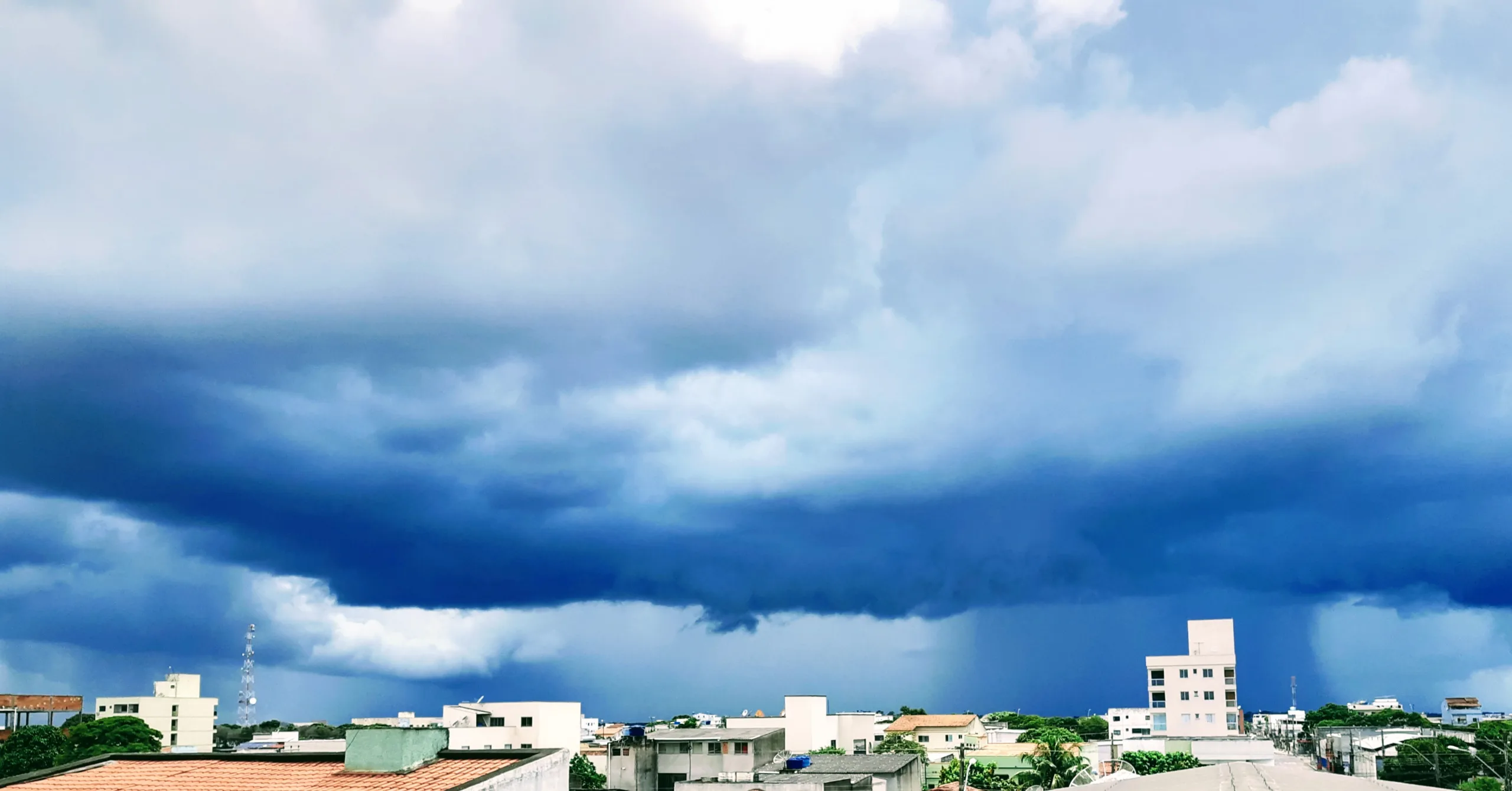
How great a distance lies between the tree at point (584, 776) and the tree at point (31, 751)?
49837mm

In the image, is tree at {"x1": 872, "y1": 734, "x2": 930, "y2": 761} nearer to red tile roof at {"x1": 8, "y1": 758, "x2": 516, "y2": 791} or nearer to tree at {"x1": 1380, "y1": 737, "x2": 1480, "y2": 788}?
tree at {"x1": 1380, "y1": 737, "x2": 1480, "y2": 788}

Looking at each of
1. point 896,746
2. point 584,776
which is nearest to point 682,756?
point 584,776

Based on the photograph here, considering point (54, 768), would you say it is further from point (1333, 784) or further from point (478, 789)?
point (1333, 784)

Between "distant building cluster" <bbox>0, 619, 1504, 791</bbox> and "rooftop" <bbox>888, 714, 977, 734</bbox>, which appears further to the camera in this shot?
"rooftop" <bbox>888, 714, 977, 734</bbox>

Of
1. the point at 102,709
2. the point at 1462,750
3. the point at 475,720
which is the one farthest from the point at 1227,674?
the point at 102,709

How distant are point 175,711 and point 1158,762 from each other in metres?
151

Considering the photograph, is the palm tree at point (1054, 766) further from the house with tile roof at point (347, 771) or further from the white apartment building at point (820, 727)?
the house with tile roof at point (347, 771)

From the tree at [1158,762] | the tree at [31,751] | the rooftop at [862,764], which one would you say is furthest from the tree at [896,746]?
the tree at [31,751]

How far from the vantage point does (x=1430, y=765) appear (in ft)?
417

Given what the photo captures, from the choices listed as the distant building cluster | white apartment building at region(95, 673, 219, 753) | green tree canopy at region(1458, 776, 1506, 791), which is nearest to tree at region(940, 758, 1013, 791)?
the distant building cluster

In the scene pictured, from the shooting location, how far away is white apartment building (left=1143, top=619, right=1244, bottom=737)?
16800cm

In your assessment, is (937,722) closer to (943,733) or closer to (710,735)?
(943,733)

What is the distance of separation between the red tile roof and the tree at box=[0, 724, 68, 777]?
93.4 meters

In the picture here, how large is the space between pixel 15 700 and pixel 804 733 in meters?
120
